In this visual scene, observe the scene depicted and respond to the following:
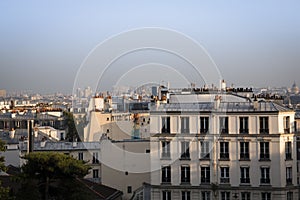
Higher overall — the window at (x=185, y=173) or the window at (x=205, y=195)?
the window at (x=185, y=173)

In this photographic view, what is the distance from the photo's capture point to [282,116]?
32906 mm

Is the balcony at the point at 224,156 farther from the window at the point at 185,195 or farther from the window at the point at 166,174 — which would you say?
the window at the point at 166,174

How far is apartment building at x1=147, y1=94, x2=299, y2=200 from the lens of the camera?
32.5 m

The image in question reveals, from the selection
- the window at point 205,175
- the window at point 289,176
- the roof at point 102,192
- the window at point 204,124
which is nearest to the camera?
the roof at point 102,192

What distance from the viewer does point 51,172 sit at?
2545 cm

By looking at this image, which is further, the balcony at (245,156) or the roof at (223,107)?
the roof at (223,107)

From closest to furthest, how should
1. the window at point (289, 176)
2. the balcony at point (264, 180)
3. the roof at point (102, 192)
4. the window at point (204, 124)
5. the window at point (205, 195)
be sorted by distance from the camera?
the roof at point (102, 192) < the balcony at point (264, 180) < the window at point (289, 176) < the window at point (205, 195) < the window at point (204, 124)

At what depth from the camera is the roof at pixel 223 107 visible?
109 ft

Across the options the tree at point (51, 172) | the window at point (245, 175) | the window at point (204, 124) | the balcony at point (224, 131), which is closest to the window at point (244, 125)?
the balcony at point (224, 131)

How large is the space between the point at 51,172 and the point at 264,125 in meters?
13.2

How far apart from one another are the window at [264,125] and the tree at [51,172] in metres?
11.8

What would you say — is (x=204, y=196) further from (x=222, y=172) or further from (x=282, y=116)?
(x=282, y=116)

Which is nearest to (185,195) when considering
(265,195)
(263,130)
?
(265,195)

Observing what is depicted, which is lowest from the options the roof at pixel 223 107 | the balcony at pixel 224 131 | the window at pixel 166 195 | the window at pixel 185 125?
the window at pixel 166 195
